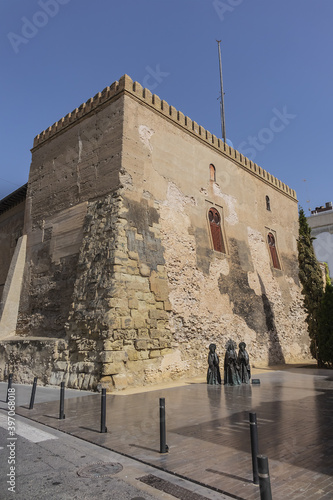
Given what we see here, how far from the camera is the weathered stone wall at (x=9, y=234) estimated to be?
707 inches

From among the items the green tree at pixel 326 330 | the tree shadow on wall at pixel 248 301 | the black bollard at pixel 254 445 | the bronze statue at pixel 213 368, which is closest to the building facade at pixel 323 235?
the tree shadow on wall at pixel 248 301

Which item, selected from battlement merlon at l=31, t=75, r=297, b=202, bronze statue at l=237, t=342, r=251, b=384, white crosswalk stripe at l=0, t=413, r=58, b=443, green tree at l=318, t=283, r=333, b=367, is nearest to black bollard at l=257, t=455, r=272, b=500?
white crosswalk stripe at l=0, t=413, r=58, b=443

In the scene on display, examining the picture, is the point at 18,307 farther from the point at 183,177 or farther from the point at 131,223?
the point at 183,177

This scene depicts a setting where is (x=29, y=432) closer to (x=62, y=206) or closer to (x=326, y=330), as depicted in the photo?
(x=62, y=206)

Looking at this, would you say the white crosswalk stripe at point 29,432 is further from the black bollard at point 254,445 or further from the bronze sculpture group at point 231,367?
the bronze sculpture group at point 231,367

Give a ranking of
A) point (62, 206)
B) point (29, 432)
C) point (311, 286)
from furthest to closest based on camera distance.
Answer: point (311, 286), point (62, 206), point (29, 432)

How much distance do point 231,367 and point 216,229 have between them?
22.9 ft

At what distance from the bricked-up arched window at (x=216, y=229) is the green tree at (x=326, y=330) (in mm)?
4744

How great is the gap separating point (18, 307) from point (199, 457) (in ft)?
38.1

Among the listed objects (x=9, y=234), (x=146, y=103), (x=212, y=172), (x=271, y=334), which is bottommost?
(x=271, y=334)

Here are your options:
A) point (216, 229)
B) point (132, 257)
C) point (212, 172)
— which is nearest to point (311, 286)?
point (216, 229)

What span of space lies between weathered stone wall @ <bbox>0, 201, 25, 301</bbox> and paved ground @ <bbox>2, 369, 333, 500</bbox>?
39.3ft

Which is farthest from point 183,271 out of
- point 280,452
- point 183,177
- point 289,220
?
point 289,220

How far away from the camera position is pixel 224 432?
501 centimetres
